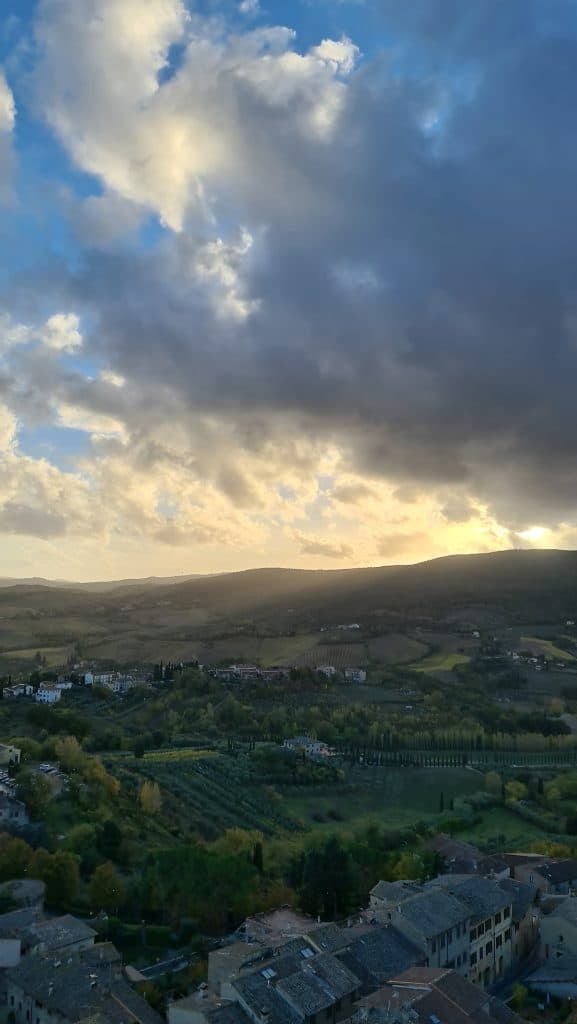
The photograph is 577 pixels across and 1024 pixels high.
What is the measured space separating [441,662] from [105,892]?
327ft

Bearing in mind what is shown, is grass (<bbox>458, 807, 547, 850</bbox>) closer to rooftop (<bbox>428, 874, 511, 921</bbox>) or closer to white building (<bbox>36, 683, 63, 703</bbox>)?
rooftop (<bbox>428, 874, 511, 921</bbox>)

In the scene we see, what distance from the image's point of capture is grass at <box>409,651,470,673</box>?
421 ft

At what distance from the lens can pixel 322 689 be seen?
4326 inches

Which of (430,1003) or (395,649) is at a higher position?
(395,649)

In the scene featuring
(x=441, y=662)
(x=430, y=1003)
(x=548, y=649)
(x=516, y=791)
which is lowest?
(x=516, y=791)

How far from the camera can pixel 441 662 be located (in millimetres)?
133375

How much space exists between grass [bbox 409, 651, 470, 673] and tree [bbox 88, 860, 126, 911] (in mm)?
90989

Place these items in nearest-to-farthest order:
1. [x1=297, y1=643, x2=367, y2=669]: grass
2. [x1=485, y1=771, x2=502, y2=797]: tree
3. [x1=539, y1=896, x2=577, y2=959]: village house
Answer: [x1=539, y1=896, x2=577, y2=959]: village house → [x1=485, y1=771, x2=502, y2=797]: tree → [x1=297, y1=643, x2=367, y2=669]: grass

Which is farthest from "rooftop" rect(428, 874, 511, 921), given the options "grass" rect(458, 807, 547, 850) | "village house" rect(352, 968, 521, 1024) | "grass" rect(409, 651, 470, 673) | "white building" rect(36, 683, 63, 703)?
"grass" rect(409, 651, 470, 673)

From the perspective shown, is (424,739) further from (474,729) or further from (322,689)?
(322,689)

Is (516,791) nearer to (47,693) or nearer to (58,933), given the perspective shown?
(58,933)

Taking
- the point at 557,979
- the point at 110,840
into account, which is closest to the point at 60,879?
the point at 110,840

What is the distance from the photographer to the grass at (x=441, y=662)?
12825 centimetres

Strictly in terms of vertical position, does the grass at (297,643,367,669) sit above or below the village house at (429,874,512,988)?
above
